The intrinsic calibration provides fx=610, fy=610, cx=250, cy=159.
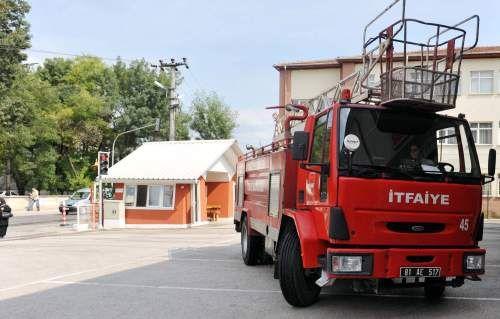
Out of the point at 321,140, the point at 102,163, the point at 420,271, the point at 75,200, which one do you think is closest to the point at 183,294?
the point at 321,140

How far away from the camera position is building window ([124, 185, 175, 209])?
2970 cm

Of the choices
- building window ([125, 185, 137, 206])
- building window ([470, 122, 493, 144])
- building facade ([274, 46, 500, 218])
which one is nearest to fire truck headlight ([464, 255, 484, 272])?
building window ([125, 185, 137, 206])

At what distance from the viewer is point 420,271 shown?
692 centimetres

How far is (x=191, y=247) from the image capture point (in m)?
17.4

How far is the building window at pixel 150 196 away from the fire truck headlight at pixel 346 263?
23191mm

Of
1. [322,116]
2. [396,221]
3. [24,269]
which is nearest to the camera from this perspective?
[396,221]

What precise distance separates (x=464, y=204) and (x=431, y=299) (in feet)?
6.00

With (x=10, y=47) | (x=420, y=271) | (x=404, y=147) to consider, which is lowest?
(x=420, y=271)

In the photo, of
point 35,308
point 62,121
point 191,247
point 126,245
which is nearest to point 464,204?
point 35,308

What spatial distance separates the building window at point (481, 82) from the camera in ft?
129

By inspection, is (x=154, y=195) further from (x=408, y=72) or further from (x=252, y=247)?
(x=408, y=72)

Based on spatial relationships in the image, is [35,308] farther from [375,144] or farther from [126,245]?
[126,245]

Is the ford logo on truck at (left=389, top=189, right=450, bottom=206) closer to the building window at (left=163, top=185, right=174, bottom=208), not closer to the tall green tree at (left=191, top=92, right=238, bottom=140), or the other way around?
the building window at (left=163, top=185, right=174, bottom=208)

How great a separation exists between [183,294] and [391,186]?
12.4 ft
